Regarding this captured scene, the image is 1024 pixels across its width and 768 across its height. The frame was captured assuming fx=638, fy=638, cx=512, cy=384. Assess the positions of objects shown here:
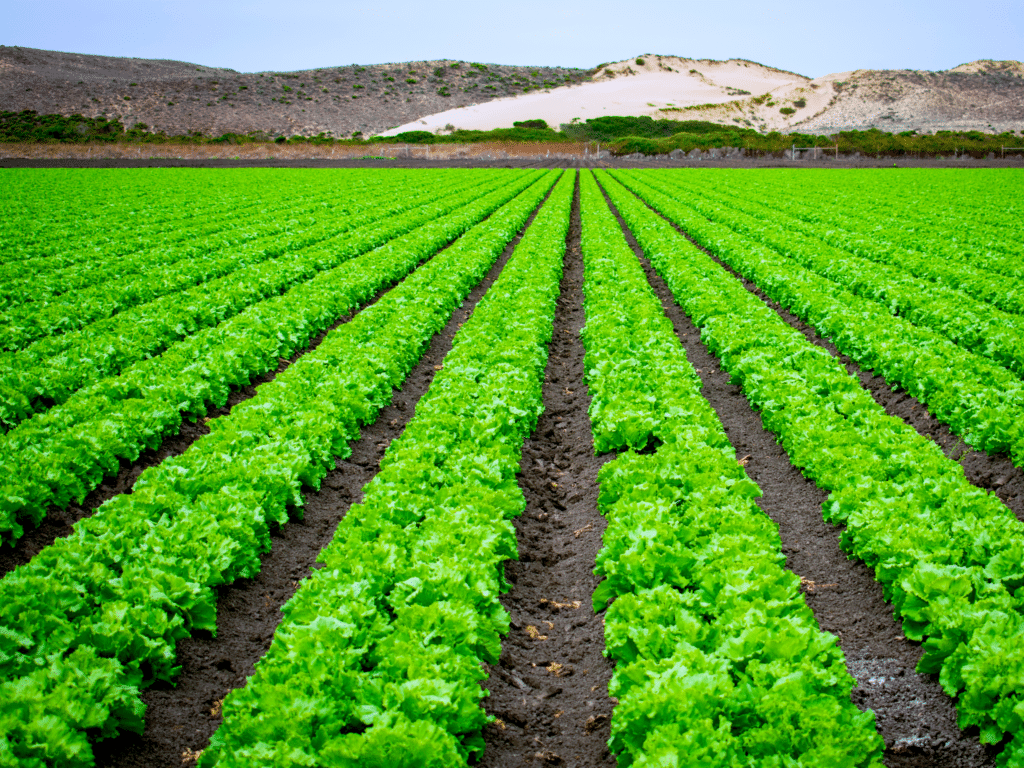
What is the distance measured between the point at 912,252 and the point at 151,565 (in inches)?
799

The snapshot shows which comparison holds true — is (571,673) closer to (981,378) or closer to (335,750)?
(335,750)

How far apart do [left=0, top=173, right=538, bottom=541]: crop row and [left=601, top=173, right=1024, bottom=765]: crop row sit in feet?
26.0

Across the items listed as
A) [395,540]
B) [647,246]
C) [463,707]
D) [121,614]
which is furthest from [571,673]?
[647,246]

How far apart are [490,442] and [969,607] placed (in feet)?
15.3

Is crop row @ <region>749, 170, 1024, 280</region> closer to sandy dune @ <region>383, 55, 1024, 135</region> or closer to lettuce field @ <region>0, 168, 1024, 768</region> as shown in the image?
lettuce field @ <region>0, 168, 1024, 768</region>

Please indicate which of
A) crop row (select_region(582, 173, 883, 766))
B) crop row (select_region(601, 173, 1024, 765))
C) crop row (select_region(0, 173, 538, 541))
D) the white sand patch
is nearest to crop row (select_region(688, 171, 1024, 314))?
crop row (select_region(601, 173, 1024, 765))

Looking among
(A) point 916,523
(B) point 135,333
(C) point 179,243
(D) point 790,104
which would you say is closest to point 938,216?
(A) point 916,523

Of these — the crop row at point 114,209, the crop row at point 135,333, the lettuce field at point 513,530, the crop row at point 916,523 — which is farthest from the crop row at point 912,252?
the crop row at point 114,209

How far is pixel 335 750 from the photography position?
3.47 m

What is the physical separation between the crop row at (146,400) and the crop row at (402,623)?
3.33 m

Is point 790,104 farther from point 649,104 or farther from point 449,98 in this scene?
point 449,98

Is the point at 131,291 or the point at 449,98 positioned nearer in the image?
the point at 131,291

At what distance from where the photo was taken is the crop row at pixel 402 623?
11.9ft

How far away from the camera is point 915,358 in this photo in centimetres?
982
